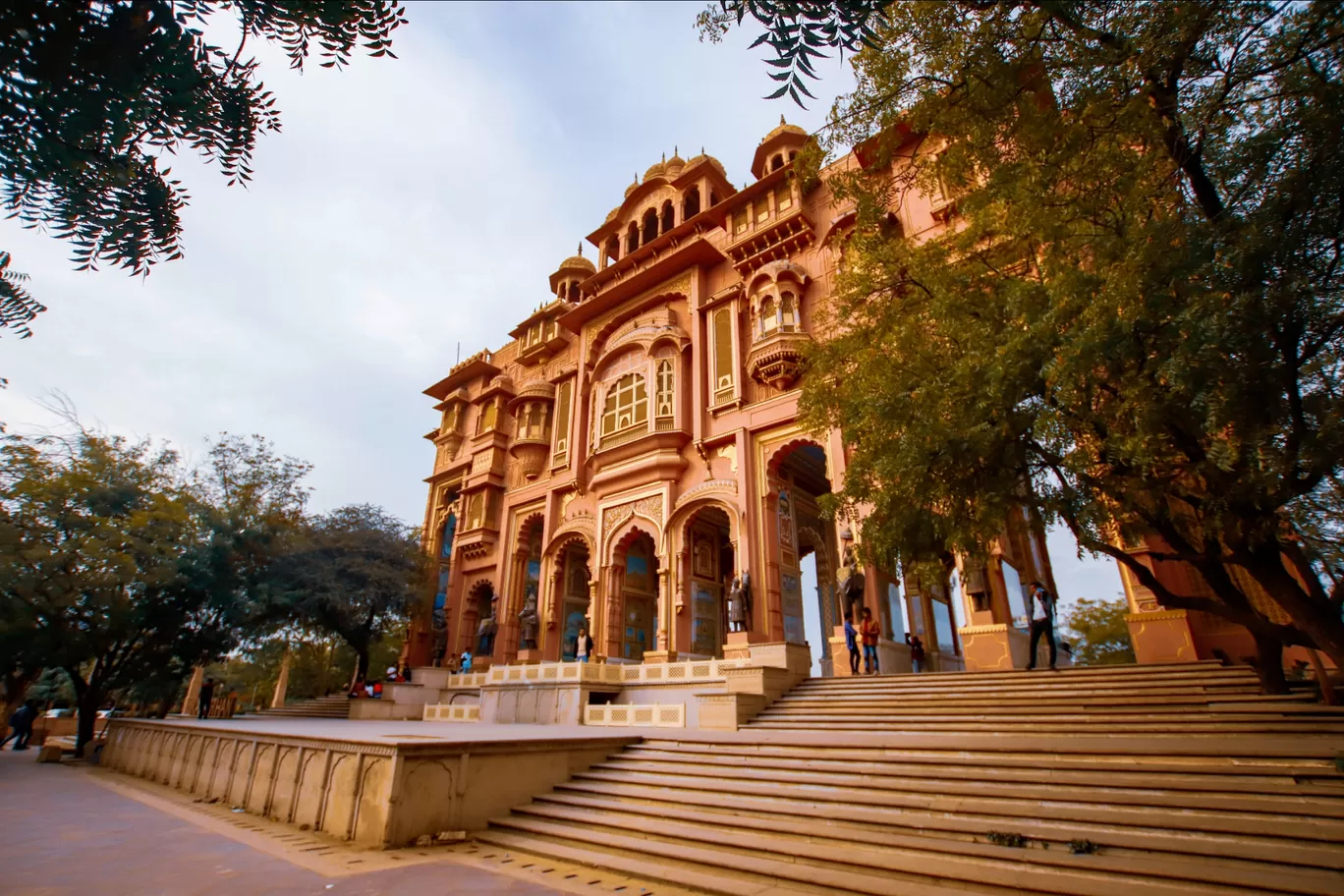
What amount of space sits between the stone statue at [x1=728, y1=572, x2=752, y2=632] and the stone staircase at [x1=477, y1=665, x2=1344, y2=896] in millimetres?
6335

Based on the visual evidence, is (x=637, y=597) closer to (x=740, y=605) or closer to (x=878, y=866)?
(x=740, y=605)

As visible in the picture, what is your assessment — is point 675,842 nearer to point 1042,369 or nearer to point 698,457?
point 1042,369

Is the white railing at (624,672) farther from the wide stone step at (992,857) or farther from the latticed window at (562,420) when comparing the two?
the latticed window at (562,420)

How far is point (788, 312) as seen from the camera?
1733 cm

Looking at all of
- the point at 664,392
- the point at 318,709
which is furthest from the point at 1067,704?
the point at 318,709

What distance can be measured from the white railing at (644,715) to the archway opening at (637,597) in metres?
7.19

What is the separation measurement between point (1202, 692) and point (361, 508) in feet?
85.3

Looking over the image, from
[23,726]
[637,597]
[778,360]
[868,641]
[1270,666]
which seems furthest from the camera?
[637,597]

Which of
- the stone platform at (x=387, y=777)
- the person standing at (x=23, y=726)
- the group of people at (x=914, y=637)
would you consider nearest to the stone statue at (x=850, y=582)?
the group of people at (x=914, y=637)

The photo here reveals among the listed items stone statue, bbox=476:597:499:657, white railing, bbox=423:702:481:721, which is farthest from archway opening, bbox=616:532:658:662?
stone statue, bbox=476:597:499:657

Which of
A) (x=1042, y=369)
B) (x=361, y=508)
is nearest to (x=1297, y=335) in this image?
(x=1042, y=369)

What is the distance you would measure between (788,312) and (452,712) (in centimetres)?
1412

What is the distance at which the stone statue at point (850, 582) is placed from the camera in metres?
12.7

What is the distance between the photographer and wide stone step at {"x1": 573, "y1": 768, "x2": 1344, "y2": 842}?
4.11m
